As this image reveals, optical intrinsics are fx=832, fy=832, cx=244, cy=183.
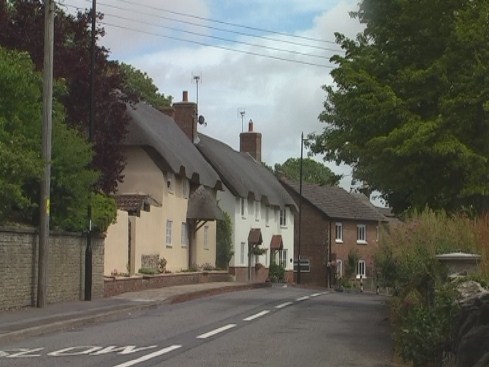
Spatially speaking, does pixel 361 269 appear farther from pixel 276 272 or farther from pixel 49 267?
pixel 49 267

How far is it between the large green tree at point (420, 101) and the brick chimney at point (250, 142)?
42.0m

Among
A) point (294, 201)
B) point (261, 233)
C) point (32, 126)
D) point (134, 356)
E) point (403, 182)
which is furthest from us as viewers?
point (294, 201)

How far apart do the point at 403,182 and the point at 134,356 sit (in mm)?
12402

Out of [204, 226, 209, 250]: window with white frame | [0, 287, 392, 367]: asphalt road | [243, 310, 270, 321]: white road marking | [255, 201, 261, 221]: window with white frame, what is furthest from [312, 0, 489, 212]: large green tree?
[255, 201, 261, 221]: window with white frame

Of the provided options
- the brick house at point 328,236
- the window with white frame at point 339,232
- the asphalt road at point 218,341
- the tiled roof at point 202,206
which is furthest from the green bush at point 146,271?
the window with white frame at point 339,232

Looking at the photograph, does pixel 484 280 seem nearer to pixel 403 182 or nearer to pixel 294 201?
pixel 403 182

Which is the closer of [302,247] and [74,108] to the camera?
[74,108]

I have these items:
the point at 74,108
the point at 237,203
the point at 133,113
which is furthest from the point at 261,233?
the point at 74,108

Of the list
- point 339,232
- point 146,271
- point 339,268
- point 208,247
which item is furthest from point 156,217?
point 339,232

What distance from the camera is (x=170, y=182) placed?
133ft

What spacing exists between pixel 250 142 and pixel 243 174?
45.2 ft

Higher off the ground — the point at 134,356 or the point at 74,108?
the point at 74,108

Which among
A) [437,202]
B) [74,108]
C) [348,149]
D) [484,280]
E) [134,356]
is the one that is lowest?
[134,356]

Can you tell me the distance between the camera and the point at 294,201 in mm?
64875
